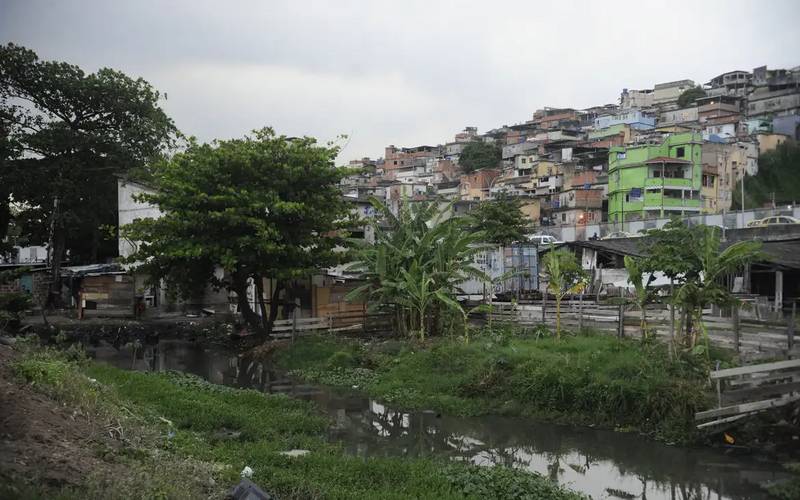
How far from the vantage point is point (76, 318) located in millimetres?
27547

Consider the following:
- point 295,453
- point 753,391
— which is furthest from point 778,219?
point 295,453

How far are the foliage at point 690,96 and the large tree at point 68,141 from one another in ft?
212

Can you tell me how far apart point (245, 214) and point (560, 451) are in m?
12.2

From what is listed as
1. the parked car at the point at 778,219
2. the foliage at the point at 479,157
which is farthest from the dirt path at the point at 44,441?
the foliage at the point at 479,157

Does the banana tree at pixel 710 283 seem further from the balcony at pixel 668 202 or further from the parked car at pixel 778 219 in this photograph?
the balcony at pixel 668 202

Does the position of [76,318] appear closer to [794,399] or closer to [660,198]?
[794,399]

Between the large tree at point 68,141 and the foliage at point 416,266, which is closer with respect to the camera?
the foliage at point 416,266

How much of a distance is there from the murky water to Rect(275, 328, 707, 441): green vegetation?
485mm

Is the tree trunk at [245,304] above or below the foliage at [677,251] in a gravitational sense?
Result: below

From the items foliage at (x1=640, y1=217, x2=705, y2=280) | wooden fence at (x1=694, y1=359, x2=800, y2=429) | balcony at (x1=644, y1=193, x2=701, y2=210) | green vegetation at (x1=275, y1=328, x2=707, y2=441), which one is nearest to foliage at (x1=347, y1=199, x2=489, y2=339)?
green vegetation at (x1=275, y1=328, x2=707, y2=441)

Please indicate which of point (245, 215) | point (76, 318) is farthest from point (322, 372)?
point (76, 318)

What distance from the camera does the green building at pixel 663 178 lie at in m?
47.2

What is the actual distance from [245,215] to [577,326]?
1020 cm

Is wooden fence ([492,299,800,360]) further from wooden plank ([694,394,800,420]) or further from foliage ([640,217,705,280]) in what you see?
wooden plank ([694,394,800,420])
